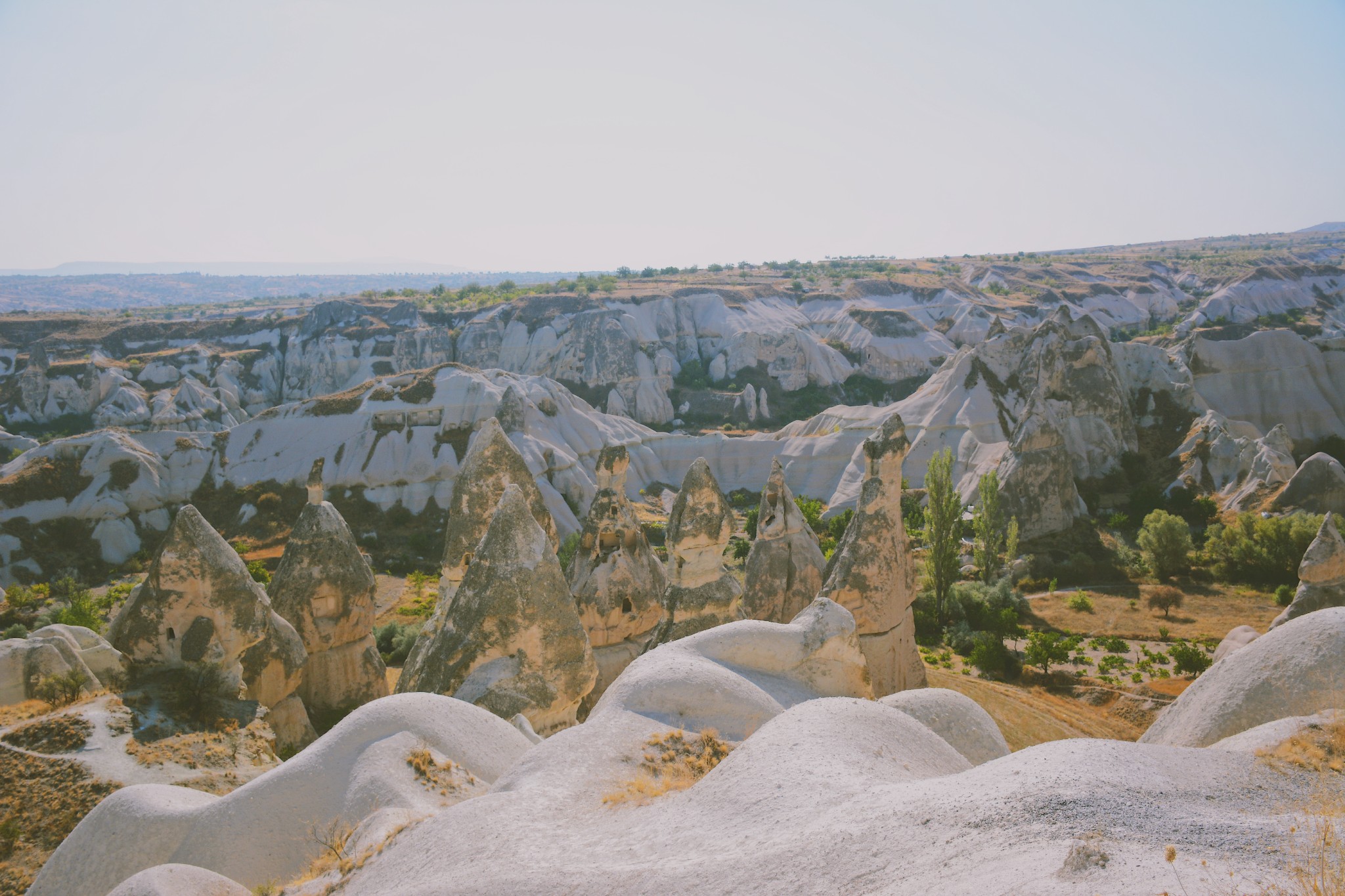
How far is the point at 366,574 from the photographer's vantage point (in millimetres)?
14211

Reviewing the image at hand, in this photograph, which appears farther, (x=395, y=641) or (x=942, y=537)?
(x=942, y=537)

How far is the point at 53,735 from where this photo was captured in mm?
8836

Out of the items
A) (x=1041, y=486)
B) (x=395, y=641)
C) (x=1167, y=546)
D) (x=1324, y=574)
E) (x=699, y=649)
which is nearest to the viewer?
(x=699, y=649)

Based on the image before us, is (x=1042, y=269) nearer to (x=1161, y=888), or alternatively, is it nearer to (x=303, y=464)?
(x=303, y=464)

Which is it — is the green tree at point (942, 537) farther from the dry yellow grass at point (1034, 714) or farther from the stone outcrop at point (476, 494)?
the stone outcrop at point (476, 494)

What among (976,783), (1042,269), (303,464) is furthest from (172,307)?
(976,783)

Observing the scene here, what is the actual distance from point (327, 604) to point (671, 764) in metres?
9.43

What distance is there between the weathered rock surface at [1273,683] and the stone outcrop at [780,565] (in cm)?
709

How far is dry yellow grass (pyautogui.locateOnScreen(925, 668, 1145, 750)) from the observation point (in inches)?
584

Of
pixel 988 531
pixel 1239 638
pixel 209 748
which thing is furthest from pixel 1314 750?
pixel 988 531

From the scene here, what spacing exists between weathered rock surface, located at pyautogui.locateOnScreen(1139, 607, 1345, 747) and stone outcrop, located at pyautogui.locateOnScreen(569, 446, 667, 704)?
783 centimetres

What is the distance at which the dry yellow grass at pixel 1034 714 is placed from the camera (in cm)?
1484

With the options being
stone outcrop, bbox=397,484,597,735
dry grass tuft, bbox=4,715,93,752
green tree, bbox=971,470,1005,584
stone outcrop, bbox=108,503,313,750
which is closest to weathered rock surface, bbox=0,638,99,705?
stone outcrop, bbox=108,503,313,750

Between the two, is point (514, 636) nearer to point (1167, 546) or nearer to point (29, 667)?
point (29, 667)
